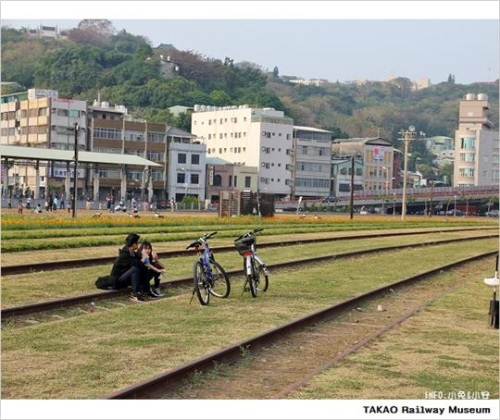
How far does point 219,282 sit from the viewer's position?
53.8 ft

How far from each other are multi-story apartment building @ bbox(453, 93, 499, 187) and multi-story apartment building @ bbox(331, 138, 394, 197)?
10.4 metres

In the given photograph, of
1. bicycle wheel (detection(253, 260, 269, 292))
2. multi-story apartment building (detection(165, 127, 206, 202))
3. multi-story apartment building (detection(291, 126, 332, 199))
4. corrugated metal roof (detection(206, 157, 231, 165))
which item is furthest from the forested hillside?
bicycle wheel (detection(253, 260, 269, 292))

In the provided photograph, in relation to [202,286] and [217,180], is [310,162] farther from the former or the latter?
[202,286]

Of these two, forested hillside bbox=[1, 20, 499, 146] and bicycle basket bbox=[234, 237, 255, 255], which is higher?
forested hillside bbox=[1, 20, 499, 146]

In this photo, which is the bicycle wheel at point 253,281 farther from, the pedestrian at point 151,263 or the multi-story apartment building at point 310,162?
the multi-story apartment building at point 310,162

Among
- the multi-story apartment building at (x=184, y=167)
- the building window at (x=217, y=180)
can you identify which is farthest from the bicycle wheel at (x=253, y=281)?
the building window at (x=217, y=180)

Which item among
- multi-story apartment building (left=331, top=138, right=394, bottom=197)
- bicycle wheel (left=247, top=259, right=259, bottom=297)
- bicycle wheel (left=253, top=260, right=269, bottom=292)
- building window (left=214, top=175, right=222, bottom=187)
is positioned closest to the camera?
bicycle wheel (left=247, top=259, right=259, bottom=297)

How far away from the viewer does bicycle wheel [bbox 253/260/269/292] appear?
55.0 ft

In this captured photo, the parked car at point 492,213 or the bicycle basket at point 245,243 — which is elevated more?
the bicycle basket at point 245,243

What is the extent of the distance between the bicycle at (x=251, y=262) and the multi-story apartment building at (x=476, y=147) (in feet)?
364

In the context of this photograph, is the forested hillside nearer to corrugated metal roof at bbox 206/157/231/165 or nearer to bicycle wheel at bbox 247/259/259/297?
corrugated metal roof at bbox 206/157/231/165

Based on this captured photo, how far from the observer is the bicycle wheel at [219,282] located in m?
15.6

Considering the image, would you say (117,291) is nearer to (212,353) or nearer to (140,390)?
(212,353)

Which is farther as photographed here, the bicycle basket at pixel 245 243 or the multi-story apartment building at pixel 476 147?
the multi-story apartment building at pixel 476 147
